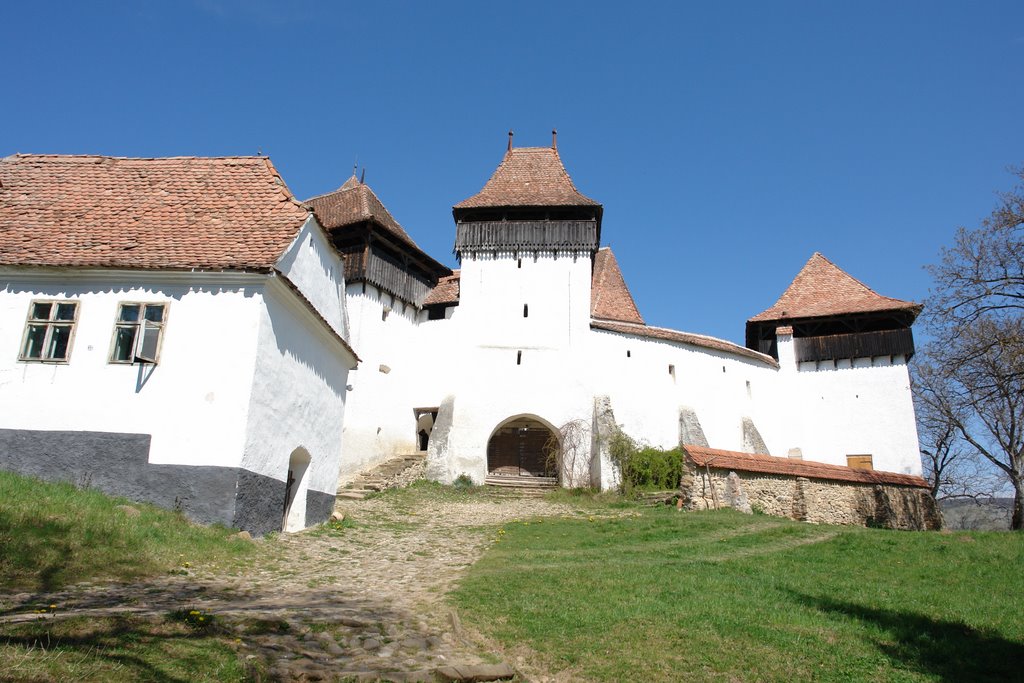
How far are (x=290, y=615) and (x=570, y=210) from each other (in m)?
22.2

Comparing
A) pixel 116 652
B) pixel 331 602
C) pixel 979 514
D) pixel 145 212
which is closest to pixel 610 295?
pixel 145 212

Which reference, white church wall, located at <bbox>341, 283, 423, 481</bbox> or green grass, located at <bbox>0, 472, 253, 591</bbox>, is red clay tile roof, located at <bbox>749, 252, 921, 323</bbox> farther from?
green grass, located at <bbox>0, 472, 253, 591</bbox>

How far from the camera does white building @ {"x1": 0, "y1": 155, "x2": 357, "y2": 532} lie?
10.3m

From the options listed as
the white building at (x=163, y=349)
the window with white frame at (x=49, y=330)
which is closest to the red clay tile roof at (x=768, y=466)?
the white building at (x=163, y=349)

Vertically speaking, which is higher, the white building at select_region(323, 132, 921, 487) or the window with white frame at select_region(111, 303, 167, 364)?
the white building at select_region(323, 132, 921, 487)

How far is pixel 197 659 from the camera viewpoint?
5.12 metres

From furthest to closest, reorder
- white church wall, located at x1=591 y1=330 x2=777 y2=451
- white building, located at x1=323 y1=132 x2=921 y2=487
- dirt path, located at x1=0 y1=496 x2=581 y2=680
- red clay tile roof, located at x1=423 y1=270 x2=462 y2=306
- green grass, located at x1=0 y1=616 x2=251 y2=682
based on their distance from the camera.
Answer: red clay tile roof, located at x1=423 y1=270 x2=462 y2=306 → white church wall, located at x1=591 y1=330 x2=777 y2=451 → white building, located at x1=323 y1=132 x2=921 y2=487 → dirt path, located at x1=0 y1=496 x2=581 y2=680 → green grass, located at x1=0 y1=616 x2=251 y2=682

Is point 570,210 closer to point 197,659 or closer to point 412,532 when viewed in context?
point 412,532

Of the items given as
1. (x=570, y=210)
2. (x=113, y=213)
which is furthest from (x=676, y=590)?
(x=570, y=210)

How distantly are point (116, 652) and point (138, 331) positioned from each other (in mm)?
6889

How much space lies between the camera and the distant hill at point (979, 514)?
32469 mm

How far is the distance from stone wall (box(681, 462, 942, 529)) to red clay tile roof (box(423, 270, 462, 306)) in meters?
12.8

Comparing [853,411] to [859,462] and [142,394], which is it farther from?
[142,394]

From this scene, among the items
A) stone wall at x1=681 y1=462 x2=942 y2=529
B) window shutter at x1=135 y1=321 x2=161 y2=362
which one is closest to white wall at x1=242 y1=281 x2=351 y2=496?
window shutter at x1=135 y1=321 x2=161 y2=362
